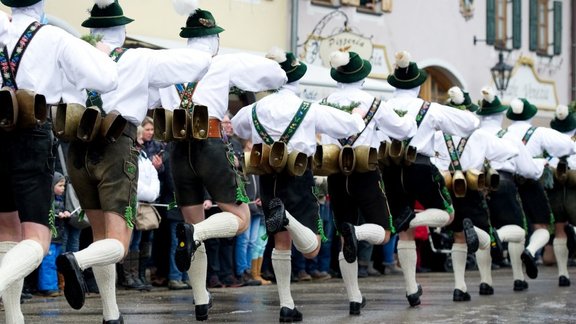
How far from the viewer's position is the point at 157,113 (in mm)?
8703

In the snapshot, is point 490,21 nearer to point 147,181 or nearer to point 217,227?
point 147,181

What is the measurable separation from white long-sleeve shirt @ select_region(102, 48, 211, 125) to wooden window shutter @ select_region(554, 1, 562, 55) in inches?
826

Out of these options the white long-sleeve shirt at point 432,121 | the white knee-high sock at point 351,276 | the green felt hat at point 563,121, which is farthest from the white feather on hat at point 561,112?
the white knee-high sock at point 351,276

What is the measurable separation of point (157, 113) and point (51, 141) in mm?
1809

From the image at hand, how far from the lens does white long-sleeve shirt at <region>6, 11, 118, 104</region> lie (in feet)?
22.7

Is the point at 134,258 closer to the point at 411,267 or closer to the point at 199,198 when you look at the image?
the point at 411,267

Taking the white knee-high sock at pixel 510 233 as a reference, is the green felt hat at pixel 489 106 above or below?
above

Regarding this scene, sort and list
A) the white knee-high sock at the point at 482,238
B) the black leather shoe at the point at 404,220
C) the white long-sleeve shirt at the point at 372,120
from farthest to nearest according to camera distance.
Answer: the white knee-high sock at the point at 482,238 → the black leather shoe at the point at 404,220 → the white long-sleeve shirt at the point at 372,120

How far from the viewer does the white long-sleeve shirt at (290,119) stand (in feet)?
30.6

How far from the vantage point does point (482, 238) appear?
11695mm

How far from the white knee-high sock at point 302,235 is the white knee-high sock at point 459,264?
2561 mm

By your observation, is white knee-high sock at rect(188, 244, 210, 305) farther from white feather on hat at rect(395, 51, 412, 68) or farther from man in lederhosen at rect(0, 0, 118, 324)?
white feather on hat at rect(395, 51, 412, 68)

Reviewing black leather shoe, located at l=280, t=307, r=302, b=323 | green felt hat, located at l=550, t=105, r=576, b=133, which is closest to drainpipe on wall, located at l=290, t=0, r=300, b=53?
green felt hat, located at l=550, t=105, r=576, b=133

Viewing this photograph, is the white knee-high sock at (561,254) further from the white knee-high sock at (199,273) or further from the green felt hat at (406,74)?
the white knee-high sock at (199,273)
